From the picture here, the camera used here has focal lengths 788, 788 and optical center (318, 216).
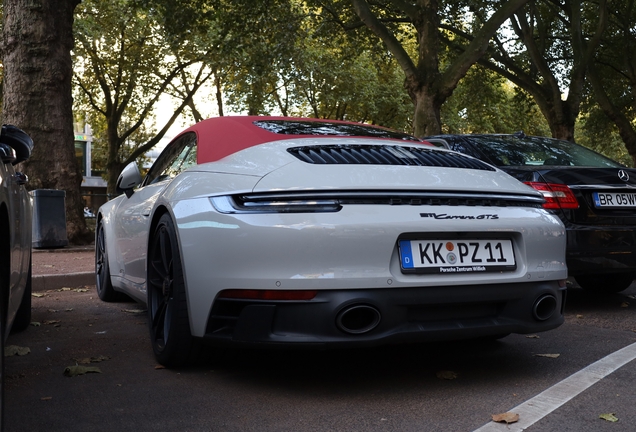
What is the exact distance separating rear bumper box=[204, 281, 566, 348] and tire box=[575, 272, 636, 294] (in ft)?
12.3

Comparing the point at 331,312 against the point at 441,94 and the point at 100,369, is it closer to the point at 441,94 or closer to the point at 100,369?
the point at 100,369

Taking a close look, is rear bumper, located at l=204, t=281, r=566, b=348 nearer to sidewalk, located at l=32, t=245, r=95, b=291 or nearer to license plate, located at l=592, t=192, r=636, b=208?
license plate, located at l=592, t=192, r=636, b=208

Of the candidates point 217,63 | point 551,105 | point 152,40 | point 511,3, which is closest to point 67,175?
point 511,3

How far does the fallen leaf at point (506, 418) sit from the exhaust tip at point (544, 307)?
2.24 feet

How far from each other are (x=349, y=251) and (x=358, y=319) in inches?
12.5

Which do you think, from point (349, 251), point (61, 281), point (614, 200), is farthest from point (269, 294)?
point (61, 281)

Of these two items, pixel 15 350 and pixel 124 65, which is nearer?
pixel 15 350

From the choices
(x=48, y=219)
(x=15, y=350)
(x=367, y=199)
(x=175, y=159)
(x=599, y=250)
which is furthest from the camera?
(x=48, y=219)

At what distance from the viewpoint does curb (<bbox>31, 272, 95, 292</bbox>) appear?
26.3 ft

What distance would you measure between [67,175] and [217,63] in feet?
54.2

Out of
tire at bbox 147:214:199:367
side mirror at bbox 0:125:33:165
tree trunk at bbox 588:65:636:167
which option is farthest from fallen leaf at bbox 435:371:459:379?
tree trunk at bbox 588:65:636:167

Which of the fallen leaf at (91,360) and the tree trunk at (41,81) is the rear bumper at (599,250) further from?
the tree trunk at (41,81)

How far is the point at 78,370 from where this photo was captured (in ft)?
13.5

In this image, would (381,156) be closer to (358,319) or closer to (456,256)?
(456,256)
